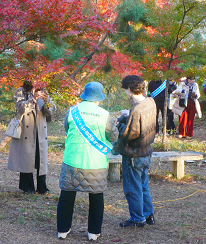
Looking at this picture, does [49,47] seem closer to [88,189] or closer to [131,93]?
[131,93]

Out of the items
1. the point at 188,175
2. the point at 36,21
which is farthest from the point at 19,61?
the point at 188,175

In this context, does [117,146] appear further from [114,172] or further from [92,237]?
[114,172]

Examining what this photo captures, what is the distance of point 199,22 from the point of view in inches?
233

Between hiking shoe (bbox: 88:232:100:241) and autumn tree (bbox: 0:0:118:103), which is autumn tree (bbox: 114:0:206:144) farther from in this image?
hiking shoe (bbox: 88:232:100:241)

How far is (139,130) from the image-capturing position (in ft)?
10.2

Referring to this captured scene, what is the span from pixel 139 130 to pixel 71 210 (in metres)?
1.11

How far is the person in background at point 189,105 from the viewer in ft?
27.8

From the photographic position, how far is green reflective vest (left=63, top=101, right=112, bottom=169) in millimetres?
2742

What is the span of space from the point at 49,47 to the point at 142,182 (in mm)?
4176

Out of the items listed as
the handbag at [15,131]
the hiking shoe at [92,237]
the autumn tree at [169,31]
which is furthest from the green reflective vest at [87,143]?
the autumn tree at [169,31]

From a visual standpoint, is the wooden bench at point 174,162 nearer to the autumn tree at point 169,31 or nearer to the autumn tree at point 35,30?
the autumn tree at point 169,31

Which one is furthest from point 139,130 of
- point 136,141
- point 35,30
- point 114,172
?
point 114,172

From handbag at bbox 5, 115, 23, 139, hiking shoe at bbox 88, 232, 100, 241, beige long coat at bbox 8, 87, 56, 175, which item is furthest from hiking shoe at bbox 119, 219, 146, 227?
handbag at bbox 5, 115, 23, 139

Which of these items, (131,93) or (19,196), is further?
(19,196)
